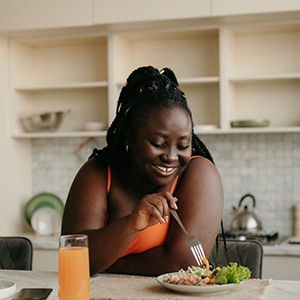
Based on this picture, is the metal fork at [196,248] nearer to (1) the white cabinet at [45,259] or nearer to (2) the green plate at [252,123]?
(2) the green plate at [252,123]

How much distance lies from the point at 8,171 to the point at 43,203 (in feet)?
1.01

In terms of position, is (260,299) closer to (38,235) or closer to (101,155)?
(101,155)

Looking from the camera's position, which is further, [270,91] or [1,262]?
[270,91]

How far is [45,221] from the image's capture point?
14.3 ft

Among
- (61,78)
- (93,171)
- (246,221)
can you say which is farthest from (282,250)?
(61,78)

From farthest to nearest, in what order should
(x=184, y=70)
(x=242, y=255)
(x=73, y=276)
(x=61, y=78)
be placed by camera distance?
(x=61, y=78)
(x=184, y=70)
(x=242, y=255)
(x=73, y=276)

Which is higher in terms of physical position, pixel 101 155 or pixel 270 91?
pixel 270 91

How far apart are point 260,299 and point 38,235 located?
2.74 m

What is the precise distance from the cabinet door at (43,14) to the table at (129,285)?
2.10 metres

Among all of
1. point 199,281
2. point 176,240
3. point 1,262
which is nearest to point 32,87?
point 1,262

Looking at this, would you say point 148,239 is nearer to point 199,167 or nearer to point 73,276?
point 199,167

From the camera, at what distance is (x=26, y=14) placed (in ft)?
13.2

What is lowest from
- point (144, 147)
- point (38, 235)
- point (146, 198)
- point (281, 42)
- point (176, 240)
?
point (38, 235)

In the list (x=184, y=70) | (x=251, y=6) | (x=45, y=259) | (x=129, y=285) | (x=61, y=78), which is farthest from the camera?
(x=61, y=78)
